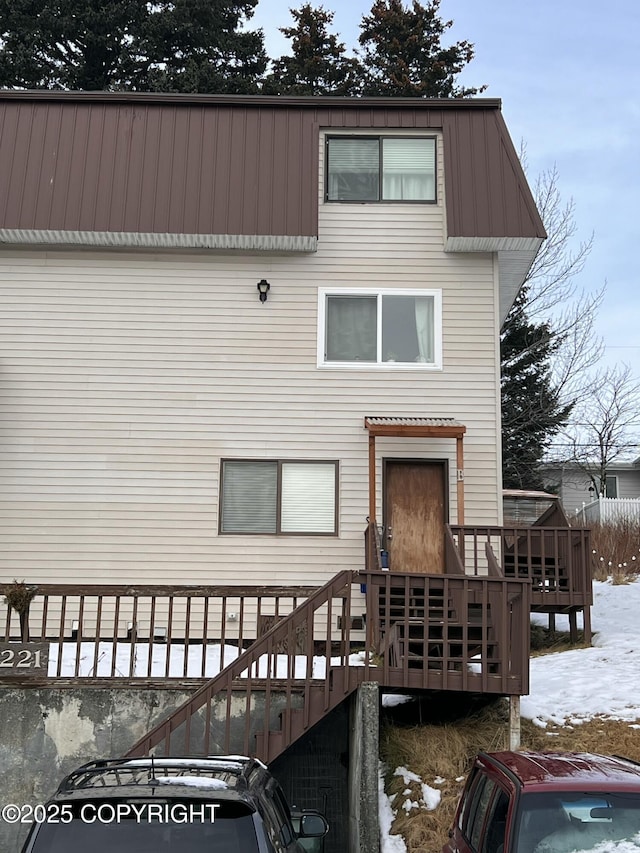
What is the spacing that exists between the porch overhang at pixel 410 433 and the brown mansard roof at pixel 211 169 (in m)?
3.02

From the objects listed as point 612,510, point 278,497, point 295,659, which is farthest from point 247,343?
point 612,510

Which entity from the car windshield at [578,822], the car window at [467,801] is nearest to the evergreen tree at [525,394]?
the car window at [467,801]

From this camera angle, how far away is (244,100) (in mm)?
15773

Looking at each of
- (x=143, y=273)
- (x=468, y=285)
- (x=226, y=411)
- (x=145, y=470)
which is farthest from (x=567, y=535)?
(x=143, y=273)

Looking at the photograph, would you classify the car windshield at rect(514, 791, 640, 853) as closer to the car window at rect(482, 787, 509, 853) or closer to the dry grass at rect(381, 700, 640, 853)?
the car window at rect(482, 787, 509, 853)

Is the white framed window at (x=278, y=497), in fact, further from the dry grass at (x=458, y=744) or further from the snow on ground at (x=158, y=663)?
the dry grass at (x=458, y=744)

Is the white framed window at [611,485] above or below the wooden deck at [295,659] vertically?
above

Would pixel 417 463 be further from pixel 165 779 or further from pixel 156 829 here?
pixel 156 829

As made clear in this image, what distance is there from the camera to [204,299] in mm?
15266

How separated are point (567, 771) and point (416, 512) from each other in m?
8.93

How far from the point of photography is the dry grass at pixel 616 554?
64.5 ft

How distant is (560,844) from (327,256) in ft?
37.4

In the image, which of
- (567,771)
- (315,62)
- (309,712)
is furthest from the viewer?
(315,62)

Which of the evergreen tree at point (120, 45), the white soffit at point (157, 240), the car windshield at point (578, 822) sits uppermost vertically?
the evergreen tree at point (120, 45)
